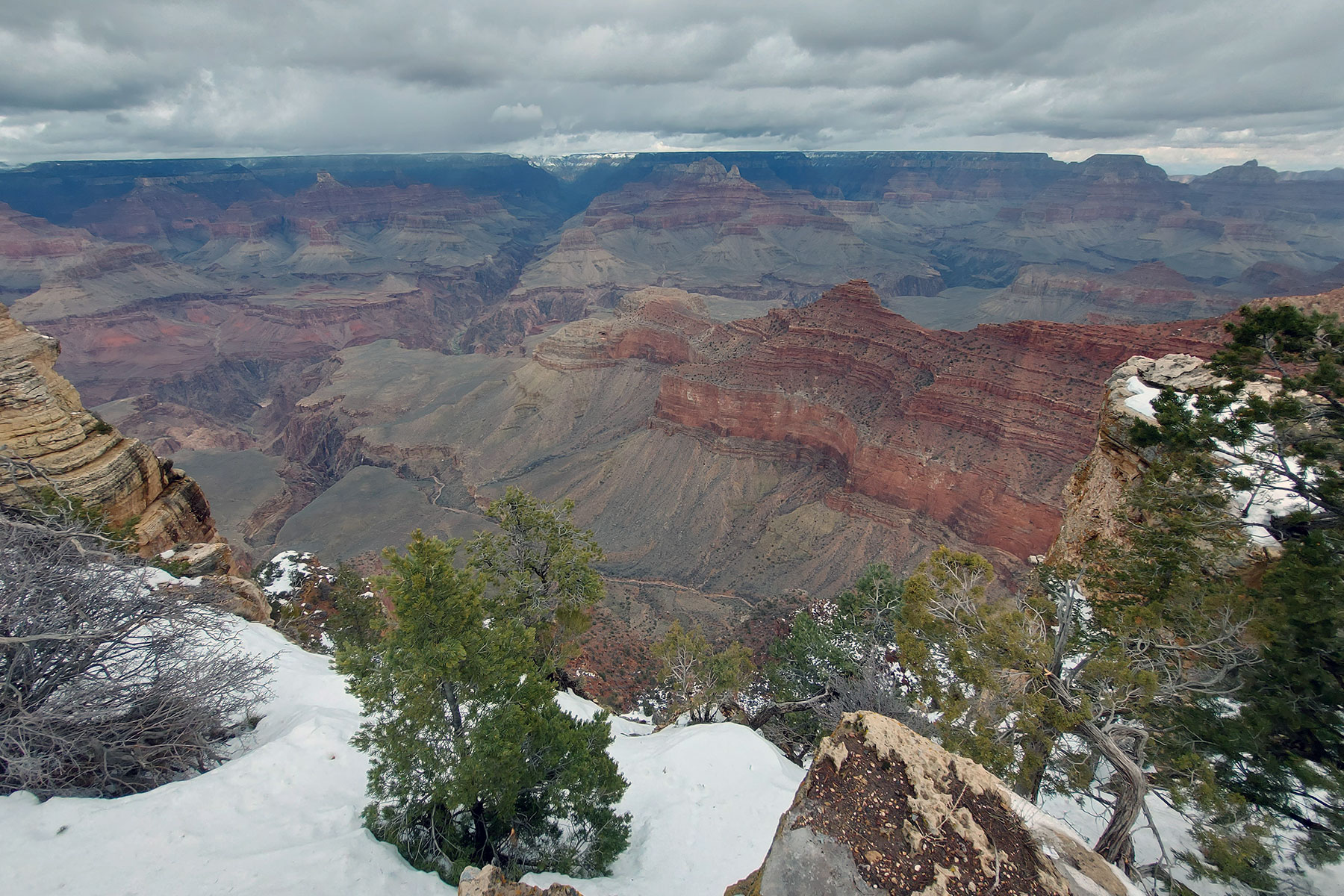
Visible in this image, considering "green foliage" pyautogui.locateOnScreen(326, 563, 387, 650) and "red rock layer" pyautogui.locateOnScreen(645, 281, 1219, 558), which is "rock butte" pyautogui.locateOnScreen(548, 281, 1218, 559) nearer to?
"red rock layer" pyautogui.locateOnScreen(645, 281, 1219, 558)

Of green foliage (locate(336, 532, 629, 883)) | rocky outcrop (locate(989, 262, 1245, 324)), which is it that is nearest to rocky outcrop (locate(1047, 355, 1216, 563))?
green foliage (locate(336, 532, 629, 883))

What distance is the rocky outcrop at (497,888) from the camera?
717 centimetres

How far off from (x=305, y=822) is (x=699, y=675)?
61.0 ft

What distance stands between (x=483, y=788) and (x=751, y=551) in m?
42.9

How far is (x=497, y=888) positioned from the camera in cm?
723

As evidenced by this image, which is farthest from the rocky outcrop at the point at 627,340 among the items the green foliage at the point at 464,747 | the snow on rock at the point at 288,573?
the green foliage at the point at 464,747

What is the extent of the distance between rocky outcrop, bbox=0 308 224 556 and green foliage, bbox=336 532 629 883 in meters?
16.1

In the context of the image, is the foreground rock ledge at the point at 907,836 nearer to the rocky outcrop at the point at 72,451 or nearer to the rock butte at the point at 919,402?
the rocky outcrop at the point at 72,451

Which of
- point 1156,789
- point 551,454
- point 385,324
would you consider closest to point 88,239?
point 385,324

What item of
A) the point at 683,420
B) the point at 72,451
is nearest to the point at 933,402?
the point at 683,420

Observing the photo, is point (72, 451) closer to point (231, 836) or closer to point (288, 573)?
point (288, 573)

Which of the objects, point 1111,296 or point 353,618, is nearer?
point 353,618

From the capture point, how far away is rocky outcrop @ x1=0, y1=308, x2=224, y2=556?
2039cm

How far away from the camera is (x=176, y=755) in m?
9.84
